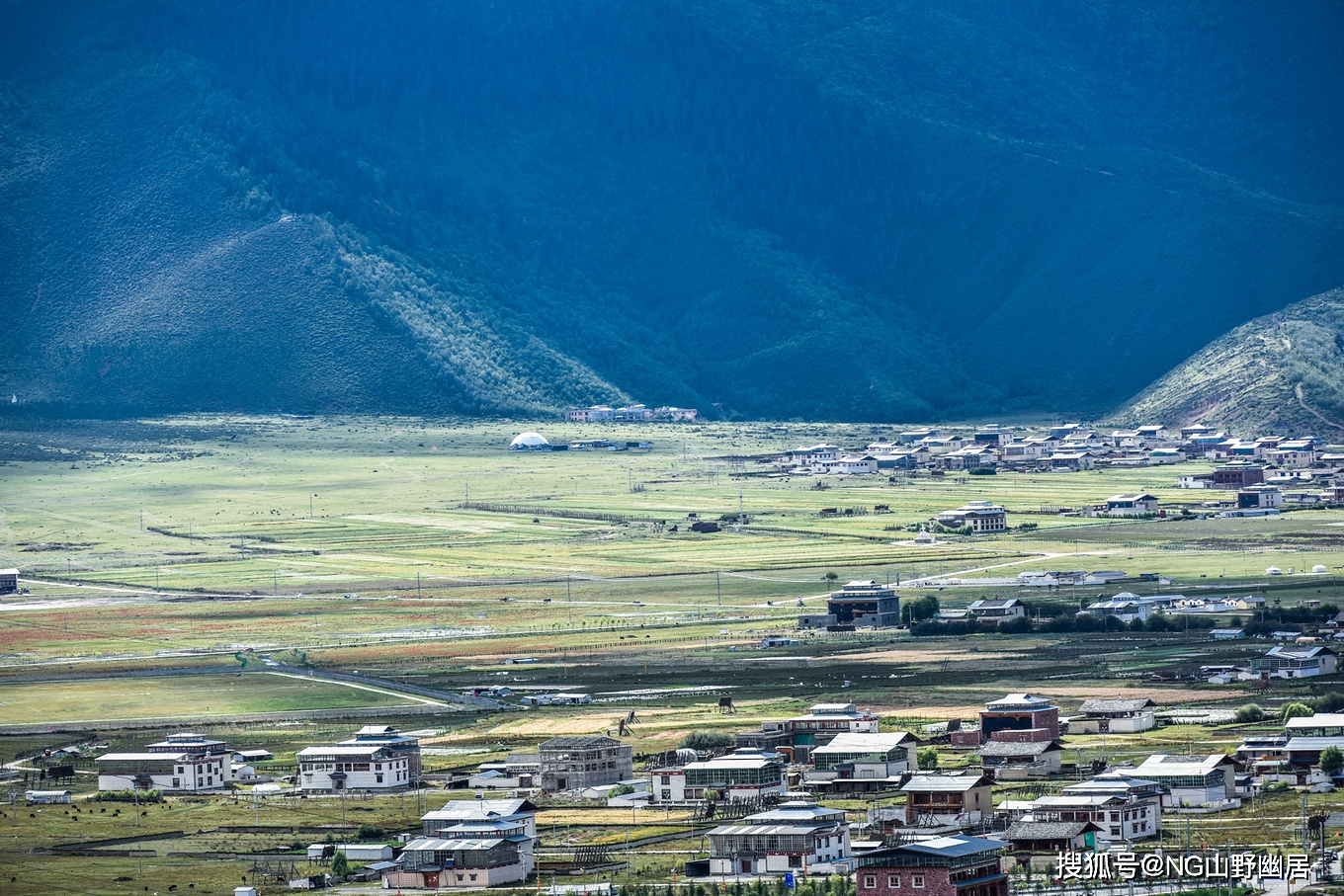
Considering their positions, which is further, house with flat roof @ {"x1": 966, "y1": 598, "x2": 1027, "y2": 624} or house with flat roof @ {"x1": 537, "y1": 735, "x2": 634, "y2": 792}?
house with flat roof @ {"x1": 966, "y1": 598, "x2": 1027, "y2": 624}

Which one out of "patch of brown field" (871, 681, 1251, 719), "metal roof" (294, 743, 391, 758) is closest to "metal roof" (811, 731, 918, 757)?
"patch of brown field" (871, 681, 1251, 719)

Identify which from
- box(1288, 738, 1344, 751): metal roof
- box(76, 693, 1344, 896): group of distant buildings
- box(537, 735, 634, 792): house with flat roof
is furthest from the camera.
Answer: box(537, 735, 634, 792): house with flat roof

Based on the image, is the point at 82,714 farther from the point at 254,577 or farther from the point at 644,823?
the point at 254,577

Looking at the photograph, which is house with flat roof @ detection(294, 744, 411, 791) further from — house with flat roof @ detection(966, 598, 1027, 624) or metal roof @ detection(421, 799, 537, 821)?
house with flat roof @ detection(966, 598, 1027, 624)

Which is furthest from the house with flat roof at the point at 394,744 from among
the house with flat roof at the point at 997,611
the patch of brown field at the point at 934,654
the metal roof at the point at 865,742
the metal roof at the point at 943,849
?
the house with flat roof at the point at 997,611

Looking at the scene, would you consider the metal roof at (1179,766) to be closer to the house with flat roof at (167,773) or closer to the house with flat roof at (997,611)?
the house with flat roof at (167,773)
